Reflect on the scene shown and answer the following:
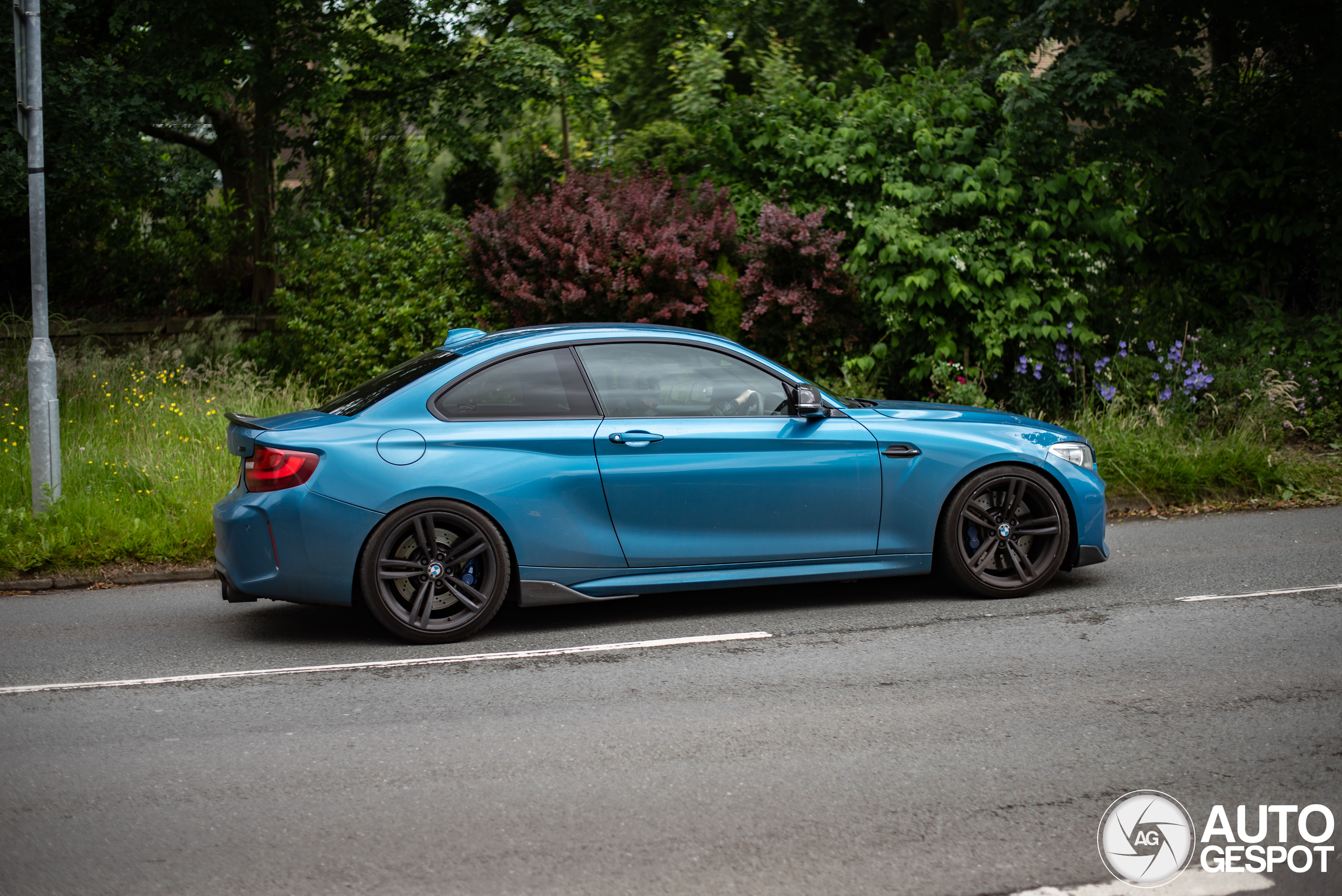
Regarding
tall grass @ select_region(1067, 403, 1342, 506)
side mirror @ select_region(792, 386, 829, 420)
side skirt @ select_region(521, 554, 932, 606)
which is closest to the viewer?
side skirt @ select_region(521, 554, 932, 606)

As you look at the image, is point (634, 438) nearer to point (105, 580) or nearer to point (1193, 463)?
point (105, 580)

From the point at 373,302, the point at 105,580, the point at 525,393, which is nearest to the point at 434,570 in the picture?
the point at 525,393

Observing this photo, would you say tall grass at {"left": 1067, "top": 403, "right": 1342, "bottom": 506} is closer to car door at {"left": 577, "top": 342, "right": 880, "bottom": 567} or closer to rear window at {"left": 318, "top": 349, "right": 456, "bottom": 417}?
car door at {"left": 577, "top": 342, "right": 880, "bottom": 567}

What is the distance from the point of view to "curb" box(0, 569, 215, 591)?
Result: 742cm

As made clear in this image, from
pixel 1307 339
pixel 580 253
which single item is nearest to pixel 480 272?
pixel 580 253

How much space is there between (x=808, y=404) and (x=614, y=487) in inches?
43.6

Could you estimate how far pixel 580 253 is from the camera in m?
10.8

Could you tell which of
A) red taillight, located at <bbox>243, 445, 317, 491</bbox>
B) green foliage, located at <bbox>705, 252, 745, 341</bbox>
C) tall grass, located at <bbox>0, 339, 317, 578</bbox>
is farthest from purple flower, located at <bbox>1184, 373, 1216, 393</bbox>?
tall grass, located at <bbox>0, 339, 317, 578</bbox>

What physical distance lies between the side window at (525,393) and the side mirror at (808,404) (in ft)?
3.47

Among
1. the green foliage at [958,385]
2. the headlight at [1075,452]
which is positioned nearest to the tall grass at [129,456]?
the headlight at [1075,452]

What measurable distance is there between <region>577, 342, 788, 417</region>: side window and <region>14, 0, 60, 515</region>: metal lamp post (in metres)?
4.61

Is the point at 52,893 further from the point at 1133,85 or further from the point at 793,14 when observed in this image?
the point at 793,14

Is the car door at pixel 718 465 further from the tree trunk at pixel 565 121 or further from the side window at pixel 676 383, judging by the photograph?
the tree trunk at pixel 565 121

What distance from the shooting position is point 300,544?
5.45 meters
